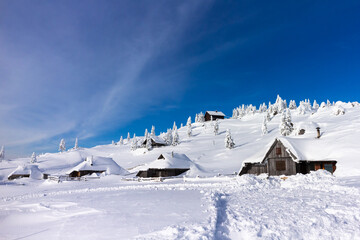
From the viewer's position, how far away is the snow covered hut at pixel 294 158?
99.1ft

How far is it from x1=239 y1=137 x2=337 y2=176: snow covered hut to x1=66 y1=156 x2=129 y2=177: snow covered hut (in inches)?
1582

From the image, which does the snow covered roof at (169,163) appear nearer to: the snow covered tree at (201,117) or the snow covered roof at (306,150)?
the snow covered roof at (306,150)

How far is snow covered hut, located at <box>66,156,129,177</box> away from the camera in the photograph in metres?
58.6

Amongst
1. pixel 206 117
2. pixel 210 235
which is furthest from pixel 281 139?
pixel 206 117

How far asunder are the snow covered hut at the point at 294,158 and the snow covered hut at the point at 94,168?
40192mm

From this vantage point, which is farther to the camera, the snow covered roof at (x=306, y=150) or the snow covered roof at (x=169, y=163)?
the snow covered roof at (x=169, y=163)

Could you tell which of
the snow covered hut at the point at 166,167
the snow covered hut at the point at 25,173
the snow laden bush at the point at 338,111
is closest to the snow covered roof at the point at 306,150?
the snow covered hut at the point at 166,167

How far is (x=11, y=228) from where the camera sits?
30.6 feet

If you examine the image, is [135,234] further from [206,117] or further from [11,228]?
[206,117]

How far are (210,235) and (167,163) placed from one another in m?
43.7

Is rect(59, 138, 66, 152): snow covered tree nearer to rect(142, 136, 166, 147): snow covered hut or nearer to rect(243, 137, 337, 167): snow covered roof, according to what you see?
rect(142, 136, 166, 147): snow covered hut

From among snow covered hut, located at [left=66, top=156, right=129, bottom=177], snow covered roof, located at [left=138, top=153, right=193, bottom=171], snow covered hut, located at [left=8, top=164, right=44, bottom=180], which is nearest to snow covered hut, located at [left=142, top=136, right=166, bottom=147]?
snow covered hut, located at [left=66, top=156, right=129, bottom=177]

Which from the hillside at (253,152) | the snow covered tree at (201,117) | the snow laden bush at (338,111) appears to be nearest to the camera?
the hillside at (253,152)

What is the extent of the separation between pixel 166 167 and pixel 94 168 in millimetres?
22242
